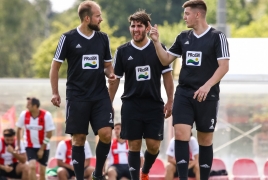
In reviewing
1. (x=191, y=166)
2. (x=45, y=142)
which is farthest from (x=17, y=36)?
(x=191, y=166)

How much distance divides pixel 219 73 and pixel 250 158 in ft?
22.1

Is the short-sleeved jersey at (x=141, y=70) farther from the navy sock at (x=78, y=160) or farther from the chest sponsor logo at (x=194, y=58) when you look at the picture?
the navy sock at (x=78, y=160)

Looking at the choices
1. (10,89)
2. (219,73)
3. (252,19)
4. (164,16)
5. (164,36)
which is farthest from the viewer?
(164,16)

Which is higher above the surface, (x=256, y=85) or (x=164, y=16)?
(x=164, y=16)

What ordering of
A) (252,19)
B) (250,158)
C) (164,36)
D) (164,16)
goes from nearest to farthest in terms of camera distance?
(250,158) < (164,36) < (252,19) < (164,16)

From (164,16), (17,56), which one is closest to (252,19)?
(164,16)

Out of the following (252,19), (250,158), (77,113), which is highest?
(252,19)

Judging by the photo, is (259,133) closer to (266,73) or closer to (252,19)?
(266,73)

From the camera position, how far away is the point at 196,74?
35.7 feet

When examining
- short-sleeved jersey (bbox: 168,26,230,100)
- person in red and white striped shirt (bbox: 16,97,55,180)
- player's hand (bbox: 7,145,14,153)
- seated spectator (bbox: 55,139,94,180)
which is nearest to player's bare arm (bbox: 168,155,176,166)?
seated spectator (bbox: 55,139,94,180)

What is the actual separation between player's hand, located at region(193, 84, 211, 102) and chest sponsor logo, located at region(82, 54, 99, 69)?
1421mm

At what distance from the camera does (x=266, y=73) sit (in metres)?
17.3

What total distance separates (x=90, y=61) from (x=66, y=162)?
564 centimetres

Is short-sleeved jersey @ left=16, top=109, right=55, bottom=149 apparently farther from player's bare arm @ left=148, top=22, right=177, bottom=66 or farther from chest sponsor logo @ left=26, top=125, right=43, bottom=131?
player's bare arm @ left=148, top=22, right=177, bottom=66
